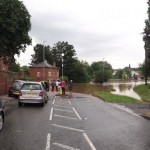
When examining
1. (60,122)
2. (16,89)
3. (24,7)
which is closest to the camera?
(60,122)

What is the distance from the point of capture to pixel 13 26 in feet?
85.2

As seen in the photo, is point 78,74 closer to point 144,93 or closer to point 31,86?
point 144,93

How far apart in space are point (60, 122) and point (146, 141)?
552 cm

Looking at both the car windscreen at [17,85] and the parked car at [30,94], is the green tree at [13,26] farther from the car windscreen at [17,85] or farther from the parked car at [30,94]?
the car windscreen at [17,85]

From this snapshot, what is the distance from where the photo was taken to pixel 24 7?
27422 millimetres

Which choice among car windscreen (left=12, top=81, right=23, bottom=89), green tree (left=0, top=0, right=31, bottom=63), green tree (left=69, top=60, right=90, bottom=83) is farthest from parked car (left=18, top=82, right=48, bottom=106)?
green tree (left=69, top=60, right=90, bottom=83)

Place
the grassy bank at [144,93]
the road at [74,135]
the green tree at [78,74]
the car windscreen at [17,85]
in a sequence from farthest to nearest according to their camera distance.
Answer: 1. the green tree at [78,74]
2. the grassy bank at [144,93]
3. the car windscreen at [17,85]
4. the road at [74,135]

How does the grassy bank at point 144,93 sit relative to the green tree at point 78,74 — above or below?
below

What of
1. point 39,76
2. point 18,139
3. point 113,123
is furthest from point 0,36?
point 39,76

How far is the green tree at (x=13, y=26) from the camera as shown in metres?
25.5

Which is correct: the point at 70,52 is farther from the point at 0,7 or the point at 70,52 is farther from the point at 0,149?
the point at 0,149

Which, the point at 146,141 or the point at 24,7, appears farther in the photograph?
the point at 24,7

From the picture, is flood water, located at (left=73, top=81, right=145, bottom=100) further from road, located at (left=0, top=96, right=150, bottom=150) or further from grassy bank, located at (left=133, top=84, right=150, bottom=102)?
road, located at (left=0, top=96, right=150, bottom=150)

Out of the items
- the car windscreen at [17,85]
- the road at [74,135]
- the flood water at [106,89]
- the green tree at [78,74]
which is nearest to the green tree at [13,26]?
the car windscreen at [17,85]
